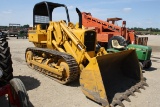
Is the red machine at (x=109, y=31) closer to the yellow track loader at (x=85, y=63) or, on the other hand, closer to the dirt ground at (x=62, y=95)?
the yellow track loader at (x=85, y=63)

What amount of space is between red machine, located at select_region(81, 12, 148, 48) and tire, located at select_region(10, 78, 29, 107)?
26.1ft

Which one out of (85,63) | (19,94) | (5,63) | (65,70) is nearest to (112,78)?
(85,63)

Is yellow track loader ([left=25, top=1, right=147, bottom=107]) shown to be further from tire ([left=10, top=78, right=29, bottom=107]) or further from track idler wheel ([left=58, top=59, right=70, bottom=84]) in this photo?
tire ([left=10, top=78, right=29, bottom=107])

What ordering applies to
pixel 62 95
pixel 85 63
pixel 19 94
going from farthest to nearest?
pixel 85 63, pixel 62 95, pixel 19 94

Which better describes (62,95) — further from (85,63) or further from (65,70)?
(85,63)

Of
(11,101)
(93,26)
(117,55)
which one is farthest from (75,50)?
(93,26)

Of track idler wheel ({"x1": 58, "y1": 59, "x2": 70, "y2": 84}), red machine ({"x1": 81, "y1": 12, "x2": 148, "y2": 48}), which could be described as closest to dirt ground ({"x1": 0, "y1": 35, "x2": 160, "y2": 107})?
track idler wheel ({"x1": 58, "y1": 59, "x2": 70, "y2": 84})

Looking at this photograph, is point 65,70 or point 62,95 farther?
point 65,70

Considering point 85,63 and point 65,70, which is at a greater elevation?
point 85,63

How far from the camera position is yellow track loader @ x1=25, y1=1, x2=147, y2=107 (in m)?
5.11

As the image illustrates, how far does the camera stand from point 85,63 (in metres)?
6.65

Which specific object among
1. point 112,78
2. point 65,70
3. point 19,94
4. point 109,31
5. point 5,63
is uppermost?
point 109,31

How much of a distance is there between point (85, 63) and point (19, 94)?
11.2 ft

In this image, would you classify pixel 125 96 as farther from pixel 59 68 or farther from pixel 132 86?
pixel 59 68
